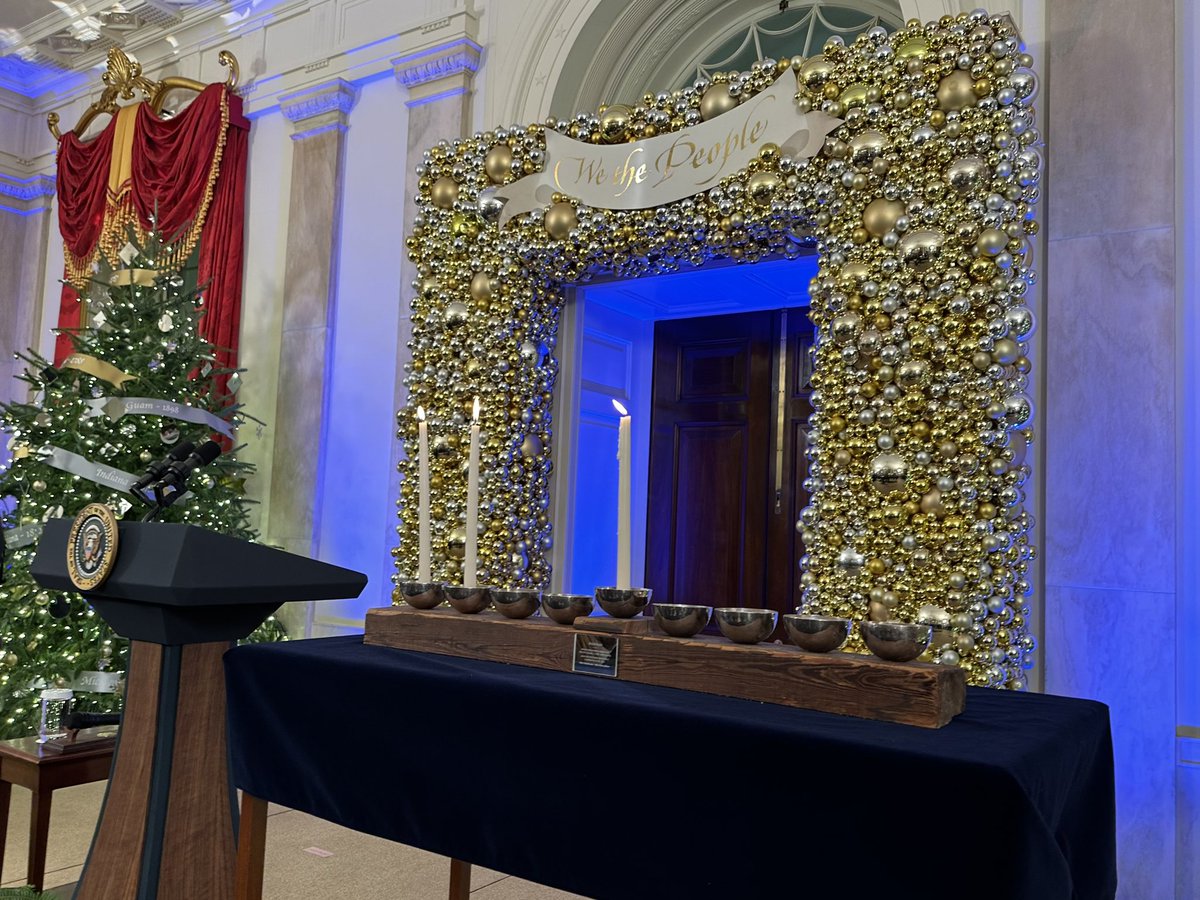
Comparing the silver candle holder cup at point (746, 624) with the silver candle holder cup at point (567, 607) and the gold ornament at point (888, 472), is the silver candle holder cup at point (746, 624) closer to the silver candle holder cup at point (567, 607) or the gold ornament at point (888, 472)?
the silver candle holder cup at point (567, 607)

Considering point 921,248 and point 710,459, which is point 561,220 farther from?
point 710,459

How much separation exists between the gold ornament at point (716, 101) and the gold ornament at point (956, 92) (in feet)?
3.06

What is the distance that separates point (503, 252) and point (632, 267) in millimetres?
682

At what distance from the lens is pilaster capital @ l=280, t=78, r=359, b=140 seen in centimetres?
621

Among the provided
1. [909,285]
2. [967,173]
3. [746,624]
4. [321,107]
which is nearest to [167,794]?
[746,624]

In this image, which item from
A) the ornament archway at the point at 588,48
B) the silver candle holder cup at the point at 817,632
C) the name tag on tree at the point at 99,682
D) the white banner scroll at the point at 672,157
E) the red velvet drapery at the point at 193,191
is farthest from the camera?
the red velvet drapery at the point at 193,191

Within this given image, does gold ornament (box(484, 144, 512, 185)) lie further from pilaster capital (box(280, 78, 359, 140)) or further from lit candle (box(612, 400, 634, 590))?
lit candle (box(612, 400, 634, 590))

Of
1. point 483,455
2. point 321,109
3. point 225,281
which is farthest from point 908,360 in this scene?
point 225,281

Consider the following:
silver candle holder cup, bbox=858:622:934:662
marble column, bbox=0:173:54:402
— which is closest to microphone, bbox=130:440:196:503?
silver candle holder cup, bbox=858:622:934:662

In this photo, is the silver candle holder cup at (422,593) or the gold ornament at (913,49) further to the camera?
the gold ornament at (913,49)

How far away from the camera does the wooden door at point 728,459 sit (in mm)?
5805

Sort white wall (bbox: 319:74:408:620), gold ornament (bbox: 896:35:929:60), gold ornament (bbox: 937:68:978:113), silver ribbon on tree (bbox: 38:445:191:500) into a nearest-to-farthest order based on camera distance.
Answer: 1. gold ornament (bbox: 937:68:978:113)
2. gold ornament (bbox: 896:35:929:60)
3. silver ribbon on tree (bbox: 38:445:191:500)
4. white wall (bbox: 319:74:408:620)

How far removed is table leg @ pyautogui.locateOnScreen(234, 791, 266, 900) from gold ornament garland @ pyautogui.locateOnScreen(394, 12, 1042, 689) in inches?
90.1

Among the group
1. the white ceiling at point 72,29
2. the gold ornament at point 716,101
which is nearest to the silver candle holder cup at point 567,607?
the gold ornament at point 716,101
